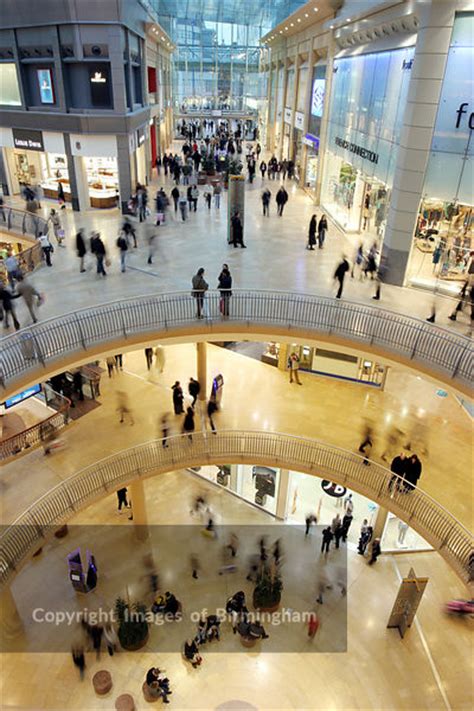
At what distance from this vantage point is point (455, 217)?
14.2m

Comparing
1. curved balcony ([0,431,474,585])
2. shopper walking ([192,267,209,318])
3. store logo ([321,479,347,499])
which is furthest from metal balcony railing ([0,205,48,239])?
store logo ([321,479,347,499])

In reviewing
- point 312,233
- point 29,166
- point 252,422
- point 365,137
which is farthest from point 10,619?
point 29,166

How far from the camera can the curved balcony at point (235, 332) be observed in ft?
35.7

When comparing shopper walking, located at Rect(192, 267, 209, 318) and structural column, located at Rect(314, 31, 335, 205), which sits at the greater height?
structural column, located at Rect(314, 31, 335, 205)

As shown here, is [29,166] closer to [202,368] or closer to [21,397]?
[21,397]

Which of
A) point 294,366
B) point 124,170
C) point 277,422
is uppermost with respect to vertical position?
point 124,170

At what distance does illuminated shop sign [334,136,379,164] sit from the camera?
1773cm

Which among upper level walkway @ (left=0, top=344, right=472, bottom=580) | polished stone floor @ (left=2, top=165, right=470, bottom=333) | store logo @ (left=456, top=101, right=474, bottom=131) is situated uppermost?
store logo @ (left=456, top=101, right=474, bottom=131)

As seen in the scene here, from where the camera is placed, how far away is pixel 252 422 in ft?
52.4

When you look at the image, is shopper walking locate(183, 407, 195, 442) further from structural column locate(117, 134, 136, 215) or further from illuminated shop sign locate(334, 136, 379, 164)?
structural column locate(117, 134, 136, 215)

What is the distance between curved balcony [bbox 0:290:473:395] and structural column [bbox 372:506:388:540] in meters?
6.25

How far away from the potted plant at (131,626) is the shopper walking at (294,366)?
868cm

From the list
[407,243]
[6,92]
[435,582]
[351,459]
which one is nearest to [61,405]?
[351,459]

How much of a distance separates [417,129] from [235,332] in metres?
7.53
